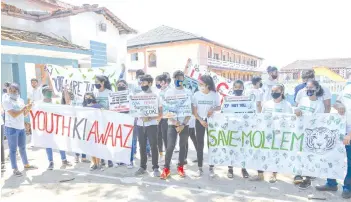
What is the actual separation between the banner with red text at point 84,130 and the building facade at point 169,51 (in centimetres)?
2761

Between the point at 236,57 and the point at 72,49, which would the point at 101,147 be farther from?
the point at 236,57

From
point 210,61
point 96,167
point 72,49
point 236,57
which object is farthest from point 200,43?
point 96,167

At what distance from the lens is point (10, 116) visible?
5285 millimetres

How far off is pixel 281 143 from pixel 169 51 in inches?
1187

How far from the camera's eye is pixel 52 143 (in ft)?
18.8

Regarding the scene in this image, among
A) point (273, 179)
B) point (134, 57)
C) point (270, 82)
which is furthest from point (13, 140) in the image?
point (134, 57)

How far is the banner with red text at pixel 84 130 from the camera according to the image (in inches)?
207

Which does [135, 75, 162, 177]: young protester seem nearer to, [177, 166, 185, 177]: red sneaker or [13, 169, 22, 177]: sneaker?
[177, 166, 185, 177]: red sneaker

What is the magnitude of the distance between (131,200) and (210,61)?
106ft

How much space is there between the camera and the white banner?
14.2 feet

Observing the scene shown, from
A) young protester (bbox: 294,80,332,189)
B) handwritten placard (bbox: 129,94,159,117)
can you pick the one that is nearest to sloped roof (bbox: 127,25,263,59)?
handwritten placard (bbox: 129,94,159,117)

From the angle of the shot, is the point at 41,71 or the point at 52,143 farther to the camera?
the point at 41,71

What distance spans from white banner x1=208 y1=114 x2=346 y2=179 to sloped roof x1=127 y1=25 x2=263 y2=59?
27965 millimetres

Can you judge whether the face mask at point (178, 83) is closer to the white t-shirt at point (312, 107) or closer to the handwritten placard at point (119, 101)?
the handwritten placard at point (119, 101)
